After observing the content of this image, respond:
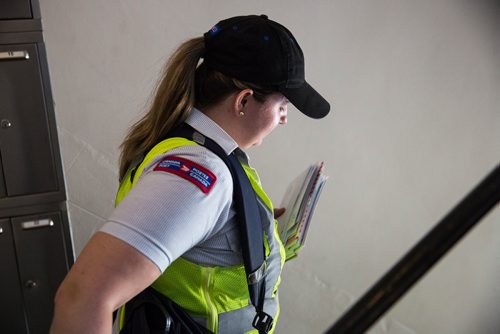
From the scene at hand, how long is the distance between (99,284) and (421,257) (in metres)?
0.57

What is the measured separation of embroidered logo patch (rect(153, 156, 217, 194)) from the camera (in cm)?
88

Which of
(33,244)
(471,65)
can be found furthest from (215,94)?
(471,65)

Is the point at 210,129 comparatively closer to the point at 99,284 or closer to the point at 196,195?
the point at 196,195

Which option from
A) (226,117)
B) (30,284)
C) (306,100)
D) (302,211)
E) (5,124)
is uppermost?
(306,100)

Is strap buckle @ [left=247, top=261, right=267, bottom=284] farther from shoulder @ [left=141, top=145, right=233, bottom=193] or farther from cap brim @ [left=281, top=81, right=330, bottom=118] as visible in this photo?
cap brim @ [left=281, top=81, right=330, bottom=118]

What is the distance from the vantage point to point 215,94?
1115mm

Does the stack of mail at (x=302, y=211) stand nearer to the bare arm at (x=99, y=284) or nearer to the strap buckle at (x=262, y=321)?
the strap buckle at (x=262, y=321)

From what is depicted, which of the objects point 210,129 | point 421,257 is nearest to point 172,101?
point 210,129

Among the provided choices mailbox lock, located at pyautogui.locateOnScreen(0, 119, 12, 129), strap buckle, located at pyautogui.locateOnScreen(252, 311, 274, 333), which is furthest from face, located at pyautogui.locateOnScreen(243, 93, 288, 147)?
mailbox lock, located at pyautogui.locateOnScreen(0, 119, 12, 129)

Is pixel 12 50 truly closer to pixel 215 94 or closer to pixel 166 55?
pixel 166 55

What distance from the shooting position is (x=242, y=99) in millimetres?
1091

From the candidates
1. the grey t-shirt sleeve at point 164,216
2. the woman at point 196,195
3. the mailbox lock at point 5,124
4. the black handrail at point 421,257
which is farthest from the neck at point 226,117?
the mailbox lock at point 5,124

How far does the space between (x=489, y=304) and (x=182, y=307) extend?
6.13 ft

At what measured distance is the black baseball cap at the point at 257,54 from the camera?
1078 millimetres
